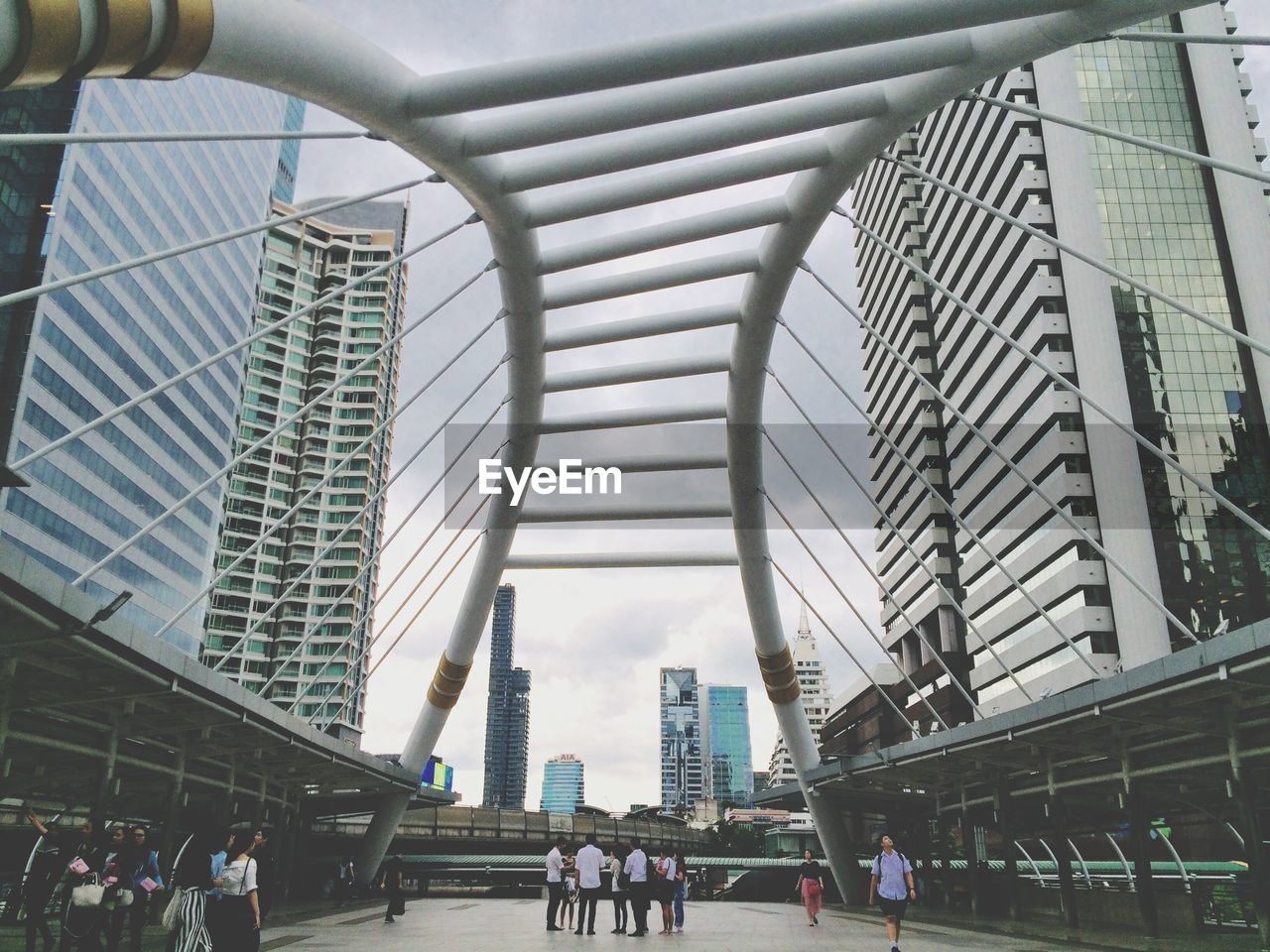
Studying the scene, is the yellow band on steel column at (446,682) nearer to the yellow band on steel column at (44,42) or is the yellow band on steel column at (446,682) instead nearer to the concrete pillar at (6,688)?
the concrete pillar at (6,688)

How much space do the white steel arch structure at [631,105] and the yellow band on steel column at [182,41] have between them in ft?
0.05

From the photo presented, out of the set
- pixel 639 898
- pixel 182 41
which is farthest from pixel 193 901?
pixel 639 898

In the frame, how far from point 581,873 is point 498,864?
127 ft

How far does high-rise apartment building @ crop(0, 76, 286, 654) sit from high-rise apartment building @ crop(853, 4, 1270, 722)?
51.0 m

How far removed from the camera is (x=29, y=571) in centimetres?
859

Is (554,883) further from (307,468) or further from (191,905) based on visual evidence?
(307,468)

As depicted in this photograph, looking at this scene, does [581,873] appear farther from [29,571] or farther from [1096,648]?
[1096,648]

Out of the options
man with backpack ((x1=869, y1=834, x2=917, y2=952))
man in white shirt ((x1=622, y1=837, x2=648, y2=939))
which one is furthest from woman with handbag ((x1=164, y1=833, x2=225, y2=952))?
man in white shirt ((x1=622, y1=837, x2=648, y2=939))

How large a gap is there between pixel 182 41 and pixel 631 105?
4.51 meters

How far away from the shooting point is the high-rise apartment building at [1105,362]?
5756cm

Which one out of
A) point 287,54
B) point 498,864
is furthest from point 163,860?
point 498,864

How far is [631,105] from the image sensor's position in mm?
10125

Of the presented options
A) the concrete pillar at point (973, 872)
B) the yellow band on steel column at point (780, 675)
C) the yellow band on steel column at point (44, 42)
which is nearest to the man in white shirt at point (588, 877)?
the concrete pillar at point (973, 872)

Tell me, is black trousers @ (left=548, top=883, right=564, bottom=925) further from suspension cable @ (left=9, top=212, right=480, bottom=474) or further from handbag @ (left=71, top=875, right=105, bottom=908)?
suspension cable @ (left=9, top=212, right=480, bottom=474)
